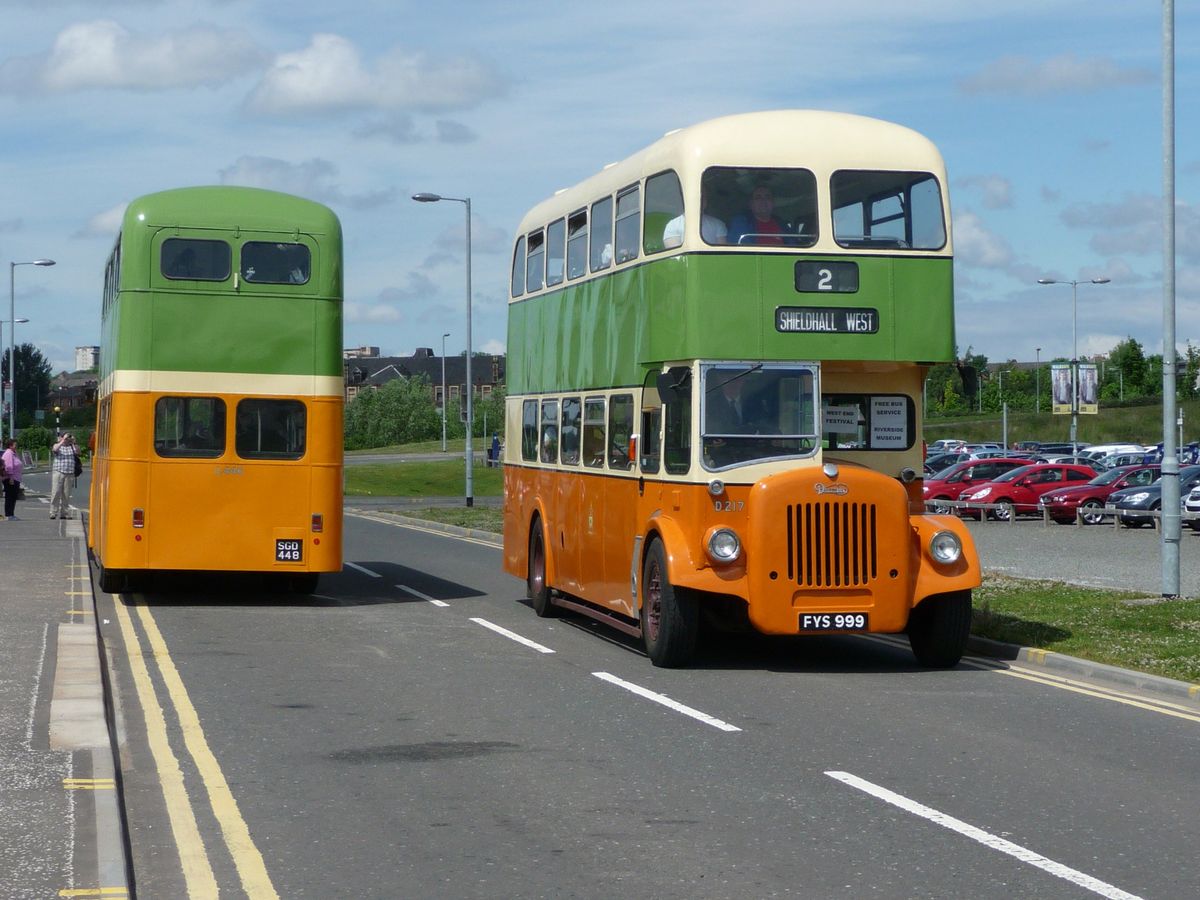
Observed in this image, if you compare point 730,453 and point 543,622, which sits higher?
point 730,453

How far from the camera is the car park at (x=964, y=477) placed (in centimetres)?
4991

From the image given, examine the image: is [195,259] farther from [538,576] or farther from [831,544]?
[831,544]

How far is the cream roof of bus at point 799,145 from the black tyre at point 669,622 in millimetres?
2995

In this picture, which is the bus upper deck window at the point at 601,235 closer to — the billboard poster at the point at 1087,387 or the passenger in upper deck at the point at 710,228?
the passenger in upper deck at the point at 710,228

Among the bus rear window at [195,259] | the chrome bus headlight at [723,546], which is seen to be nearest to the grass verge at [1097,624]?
the chrome bus headlight at [723,546]

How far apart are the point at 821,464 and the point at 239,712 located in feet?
16.2

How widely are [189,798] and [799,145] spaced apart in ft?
25.8

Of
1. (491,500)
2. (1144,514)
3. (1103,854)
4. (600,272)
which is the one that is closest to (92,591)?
(600,272)

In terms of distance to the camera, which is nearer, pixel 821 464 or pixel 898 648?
pixel 821 464

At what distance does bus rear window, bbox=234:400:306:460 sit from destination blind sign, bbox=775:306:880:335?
7.04 metres

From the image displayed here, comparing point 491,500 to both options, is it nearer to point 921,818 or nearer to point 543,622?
point 543,622

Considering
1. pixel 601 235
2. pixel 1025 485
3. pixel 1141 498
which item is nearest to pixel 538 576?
pixel 601 235

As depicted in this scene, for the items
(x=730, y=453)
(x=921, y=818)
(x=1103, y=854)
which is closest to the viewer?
(x=1103, y=854)

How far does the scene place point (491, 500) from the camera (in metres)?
57.6
